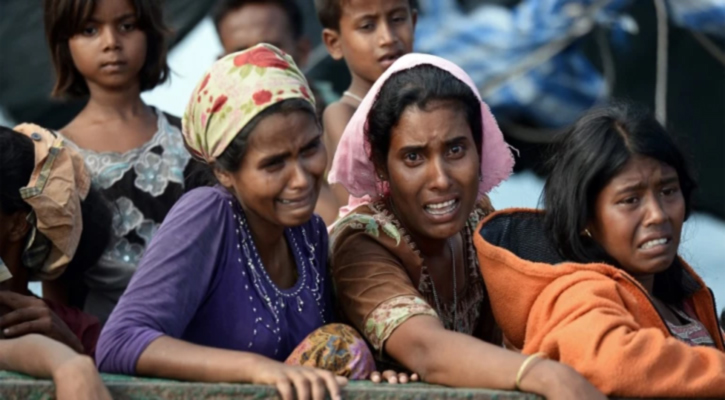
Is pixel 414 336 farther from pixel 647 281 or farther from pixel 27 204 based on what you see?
pixel 27 204

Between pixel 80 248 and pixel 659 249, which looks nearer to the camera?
pixel 659 249

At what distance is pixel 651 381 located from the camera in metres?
2.96

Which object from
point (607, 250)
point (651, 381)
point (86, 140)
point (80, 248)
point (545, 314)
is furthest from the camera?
point (86, 140)

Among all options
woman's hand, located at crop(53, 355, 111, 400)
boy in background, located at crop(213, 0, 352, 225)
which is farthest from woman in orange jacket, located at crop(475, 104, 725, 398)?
boy in background, located at crop(213, 0, 352, 225)

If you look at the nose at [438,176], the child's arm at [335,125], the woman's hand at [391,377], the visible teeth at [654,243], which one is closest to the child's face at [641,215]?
the visible teeth at [654,243]

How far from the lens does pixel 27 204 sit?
3.76 meters

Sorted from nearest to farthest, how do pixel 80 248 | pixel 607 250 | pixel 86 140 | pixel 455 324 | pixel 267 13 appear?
1. pixel 607 250
2. pixel 455 324
3. pixel 80 248
4. pixel 86 140
5. pixel 267 13

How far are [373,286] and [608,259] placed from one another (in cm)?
61

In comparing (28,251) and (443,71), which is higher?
(443,71)

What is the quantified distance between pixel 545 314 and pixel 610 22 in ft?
8.95

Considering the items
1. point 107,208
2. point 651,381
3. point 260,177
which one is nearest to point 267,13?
point 107,208

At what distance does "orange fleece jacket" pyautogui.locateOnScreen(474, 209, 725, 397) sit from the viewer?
2.95 meters

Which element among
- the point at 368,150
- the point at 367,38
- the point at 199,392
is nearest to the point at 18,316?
the point at 199,392

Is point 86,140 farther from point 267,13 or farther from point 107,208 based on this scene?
point 267,13
